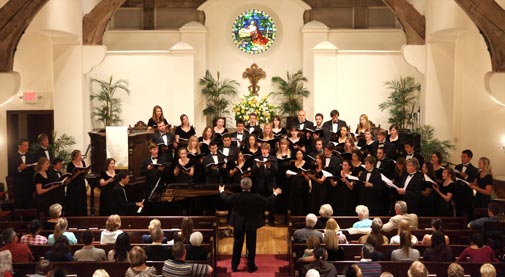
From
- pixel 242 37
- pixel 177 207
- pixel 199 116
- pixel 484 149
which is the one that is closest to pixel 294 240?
pixel 177 207

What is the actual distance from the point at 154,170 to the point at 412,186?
431 cm

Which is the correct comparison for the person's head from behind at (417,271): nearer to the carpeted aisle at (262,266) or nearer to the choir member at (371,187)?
the carpeted aisle at (262,266)

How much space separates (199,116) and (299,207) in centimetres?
664

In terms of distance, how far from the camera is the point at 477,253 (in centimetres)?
847

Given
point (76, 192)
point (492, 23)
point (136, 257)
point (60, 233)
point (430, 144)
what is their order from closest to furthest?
point (136, 257), point (60, 233), point (492, 23), point (76, 192), point (430, 144)

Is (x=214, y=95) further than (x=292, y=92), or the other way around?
(x=292, y=92)

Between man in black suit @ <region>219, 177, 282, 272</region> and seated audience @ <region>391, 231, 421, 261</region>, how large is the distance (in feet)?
8.49

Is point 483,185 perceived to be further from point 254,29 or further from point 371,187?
point 254,29

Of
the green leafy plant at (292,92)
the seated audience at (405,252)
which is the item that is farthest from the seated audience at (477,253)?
the green leafy plant at (292,92)

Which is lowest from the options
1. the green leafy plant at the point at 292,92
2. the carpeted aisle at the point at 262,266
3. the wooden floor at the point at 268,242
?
the carpeted aisle at the point at 262,266

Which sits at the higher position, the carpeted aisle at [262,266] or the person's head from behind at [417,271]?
the person's head from behind at [417,271]

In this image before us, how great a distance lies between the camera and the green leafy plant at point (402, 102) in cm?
1772

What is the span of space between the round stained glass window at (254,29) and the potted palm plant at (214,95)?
1264 millimetres

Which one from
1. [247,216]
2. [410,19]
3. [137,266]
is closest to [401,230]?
[247,216]
